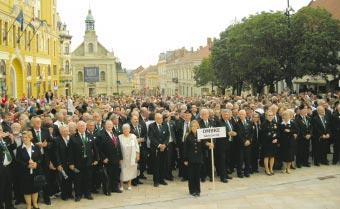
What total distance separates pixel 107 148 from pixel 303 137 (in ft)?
21.0

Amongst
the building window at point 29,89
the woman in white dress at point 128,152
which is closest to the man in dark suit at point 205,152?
the woman in white dress at point 128,152

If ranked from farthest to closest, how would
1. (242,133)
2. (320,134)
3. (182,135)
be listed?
(320,134) < (182,135) < (242,133)

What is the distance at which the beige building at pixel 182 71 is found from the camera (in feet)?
281

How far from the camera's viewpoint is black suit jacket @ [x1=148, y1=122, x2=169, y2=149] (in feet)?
42.9

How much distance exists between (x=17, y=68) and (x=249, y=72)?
63.0 feet

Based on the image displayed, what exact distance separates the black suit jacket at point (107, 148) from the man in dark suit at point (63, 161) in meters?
0.86

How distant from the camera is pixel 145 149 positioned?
1363 centimetres

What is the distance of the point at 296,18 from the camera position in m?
35.4

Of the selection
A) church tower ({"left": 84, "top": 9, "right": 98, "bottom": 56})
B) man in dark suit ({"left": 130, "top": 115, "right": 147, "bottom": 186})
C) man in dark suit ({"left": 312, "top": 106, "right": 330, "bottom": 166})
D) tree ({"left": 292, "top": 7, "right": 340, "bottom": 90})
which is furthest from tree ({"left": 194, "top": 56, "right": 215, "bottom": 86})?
church tower ({"left": 84, "top": 9, "right": 98, "bottom": 56})

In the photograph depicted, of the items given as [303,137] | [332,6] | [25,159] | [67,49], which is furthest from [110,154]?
[67,49]

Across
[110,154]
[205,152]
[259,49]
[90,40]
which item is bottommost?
[205,152]

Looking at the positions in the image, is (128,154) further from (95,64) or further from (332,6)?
(95,64)

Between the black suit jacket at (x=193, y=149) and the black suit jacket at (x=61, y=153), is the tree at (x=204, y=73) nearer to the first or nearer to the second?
the black suit jacket at (x=193, y=149)

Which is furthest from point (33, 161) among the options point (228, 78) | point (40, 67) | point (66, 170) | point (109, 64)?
point (109, 64)
